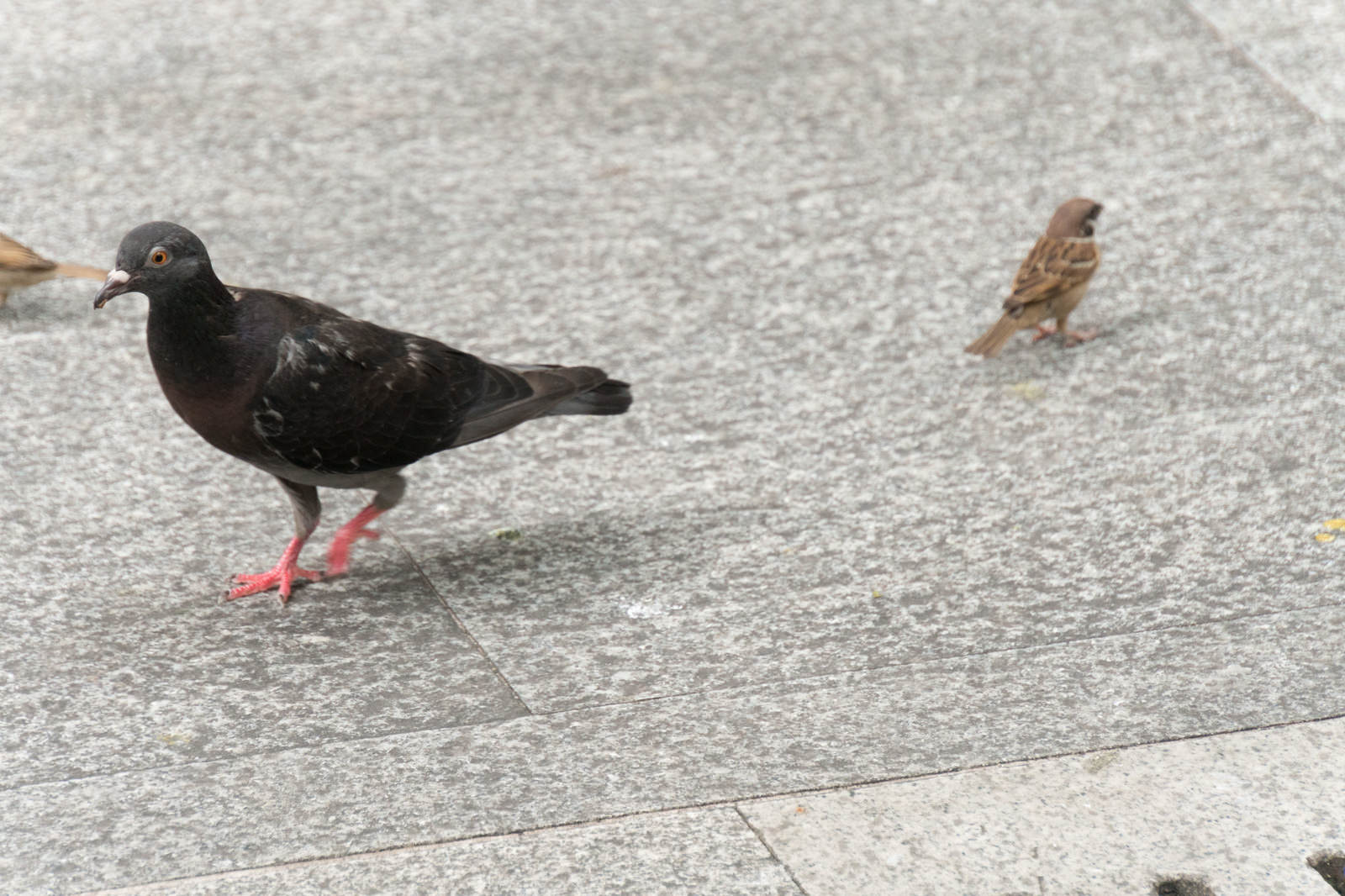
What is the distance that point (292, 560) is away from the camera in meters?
4.25

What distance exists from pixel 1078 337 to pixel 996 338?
43 cm

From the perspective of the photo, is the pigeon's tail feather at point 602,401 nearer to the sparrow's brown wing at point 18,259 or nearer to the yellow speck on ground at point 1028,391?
the yellow speck on ground at point 1028,391

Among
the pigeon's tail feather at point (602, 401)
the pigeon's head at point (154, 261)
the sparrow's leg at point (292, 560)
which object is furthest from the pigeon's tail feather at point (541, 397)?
the pigeon's head at point (154, 261)

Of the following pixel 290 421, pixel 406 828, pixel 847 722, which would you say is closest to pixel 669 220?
pixel 290 421

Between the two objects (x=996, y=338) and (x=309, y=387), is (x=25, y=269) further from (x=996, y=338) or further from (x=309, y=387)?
(x=996, y=338)

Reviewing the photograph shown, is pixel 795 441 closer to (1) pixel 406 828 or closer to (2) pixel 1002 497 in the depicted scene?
(2) pixel 1002 497

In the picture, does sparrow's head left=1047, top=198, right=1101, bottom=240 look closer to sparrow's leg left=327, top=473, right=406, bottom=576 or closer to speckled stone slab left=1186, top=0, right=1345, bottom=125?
speckled stone slab left=1186, top=0, right=1345, bottom=125

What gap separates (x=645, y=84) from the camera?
729 centimetres

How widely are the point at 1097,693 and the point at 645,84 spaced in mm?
4499

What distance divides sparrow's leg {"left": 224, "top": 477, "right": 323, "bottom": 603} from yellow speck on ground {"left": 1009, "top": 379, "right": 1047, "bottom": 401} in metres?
2.41

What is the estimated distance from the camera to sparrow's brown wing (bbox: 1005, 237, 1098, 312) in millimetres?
5246

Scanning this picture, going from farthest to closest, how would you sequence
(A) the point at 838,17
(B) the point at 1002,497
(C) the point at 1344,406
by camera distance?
(A) the point at 838,17, (C) the point at 1344,406, (B) the point at 1002,497

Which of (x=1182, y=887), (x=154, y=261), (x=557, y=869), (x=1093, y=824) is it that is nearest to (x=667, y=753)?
(x=557, y=869)

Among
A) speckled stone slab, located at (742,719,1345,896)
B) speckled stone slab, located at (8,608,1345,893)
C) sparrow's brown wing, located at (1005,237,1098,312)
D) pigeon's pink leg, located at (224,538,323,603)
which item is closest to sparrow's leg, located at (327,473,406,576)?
pigeon's pink leg, located at (224,538,323,603)
